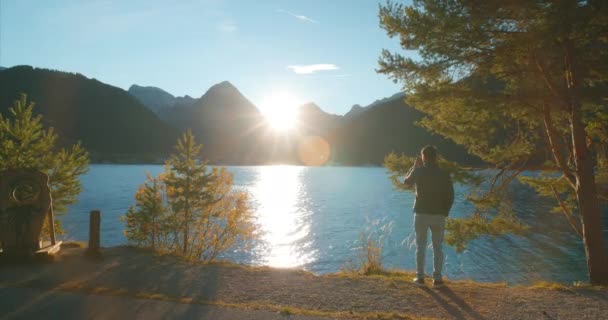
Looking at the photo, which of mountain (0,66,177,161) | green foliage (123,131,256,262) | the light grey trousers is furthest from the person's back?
mountain (0,66,177,161)

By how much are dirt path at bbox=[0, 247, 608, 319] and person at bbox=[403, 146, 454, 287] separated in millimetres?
586

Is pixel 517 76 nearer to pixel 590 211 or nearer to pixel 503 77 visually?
pixel 503 77

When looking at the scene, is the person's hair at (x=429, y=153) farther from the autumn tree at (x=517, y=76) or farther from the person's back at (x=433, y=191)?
the autumn tree at (x=517, y=76)

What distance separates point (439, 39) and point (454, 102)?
163cm

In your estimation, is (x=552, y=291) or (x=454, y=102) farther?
(x=454, y=102)

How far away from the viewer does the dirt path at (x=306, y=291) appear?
5.19m

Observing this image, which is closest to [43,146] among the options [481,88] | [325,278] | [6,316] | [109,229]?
[6,316]

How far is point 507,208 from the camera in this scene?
9.99 meters

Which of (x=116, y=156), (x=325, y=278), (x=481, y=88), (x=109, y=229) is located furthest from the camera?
(x=116, y=156)

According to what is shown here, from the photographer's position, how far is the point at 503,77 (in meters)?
8.91

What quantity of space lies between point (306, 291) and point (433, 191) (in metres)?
2.75

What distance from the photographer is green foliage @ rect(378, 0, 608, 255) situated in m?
7.19

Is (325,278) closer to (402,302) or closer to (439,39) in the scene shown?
(402,302)

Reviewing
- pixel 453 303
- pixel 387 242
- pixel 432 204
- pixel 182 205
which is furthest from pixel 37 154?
pixel 387 242
